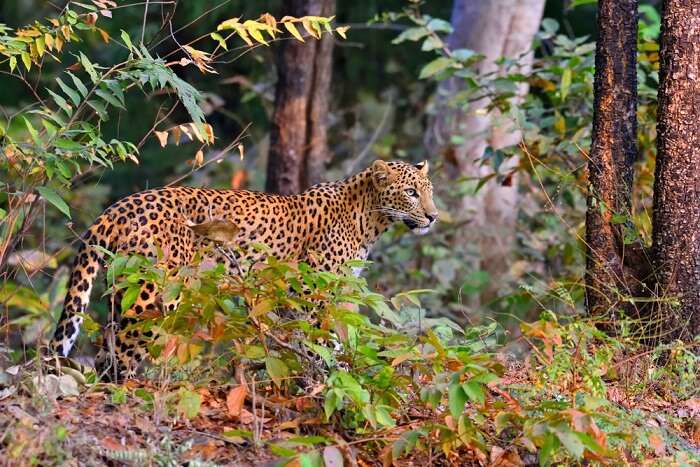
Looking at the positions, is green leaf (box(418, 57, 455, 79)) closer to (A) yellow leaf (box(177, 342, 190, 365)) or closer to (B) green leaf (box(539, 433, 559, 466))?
(A) yellow leaf (box(177, 342, 190, 365))

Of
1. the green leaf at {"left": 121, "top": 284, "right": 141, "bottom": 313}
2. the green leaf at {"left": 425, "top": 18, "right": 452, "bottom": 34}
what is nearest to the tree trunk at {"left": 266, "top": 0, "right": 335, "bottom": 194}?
the green leaf at {"left": 425, "top": 18, "right": 452, "bottom": 34}

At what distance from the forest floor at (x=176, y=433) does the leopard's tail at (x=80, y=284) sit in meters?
0.80

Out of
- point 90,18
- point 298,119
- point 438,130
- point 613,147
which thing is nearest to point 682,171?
point 613,147

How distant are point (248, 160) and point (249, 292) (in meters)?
14.2

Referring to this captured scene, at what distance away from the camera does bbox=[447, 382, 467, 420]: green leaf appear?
526cm

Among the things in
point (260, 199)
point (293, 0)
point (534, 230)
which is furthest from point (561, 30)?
point (260, 199)

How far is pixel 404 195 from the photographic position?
9.03 metres

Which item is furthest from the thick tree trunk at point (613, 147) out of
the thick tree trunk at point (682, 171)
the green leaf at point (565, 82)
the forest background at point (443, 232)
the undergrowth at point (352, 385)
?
the green leaf at point (565, 82)

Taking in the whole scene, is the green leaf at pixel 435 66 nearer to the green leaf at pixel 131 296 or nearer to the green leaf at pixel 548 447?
the green leaf at pixel 131 296

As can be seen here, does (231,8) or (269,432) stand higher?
(231,8)

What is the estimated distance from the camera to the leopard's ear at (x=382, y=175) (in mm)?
8984

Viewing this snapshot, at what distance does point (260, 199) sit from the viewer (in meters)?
8.45

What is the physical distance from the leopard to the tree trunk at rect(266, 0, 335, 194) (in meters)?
→ 2.70

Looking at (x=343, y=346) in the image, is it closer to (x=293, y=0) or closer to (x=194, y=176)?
(x=293, y=0)
